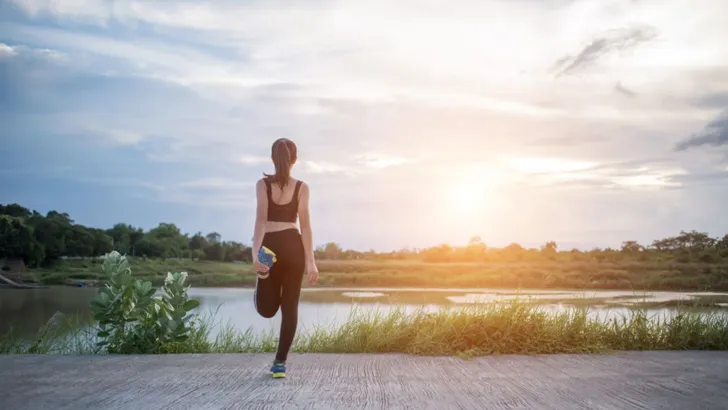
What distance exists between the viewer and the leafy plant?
6223mm

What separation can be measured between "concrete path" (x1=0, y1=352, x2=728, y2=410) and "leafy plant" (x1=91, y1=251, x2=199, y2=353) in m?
0.42

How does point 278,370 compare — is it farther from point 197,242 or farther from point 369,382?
point 197,242

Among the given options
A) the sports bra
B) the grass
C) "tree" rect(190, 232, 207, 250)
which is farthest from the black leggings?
"tree" rect(190, 232, 207, 250)

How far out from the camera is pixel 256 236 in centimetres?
488

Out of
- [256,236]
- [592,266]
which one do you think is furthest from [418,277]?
[256,236]

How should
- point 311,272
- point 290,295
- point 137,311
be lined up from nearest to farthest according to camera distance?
point 311,272
point 290,295
point 137,311

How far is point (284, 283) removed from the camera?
4.95 m

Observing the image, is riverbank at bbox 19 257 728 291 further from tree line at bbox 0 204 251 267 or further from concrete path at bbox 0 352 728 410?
concrete path at bbox 0 352 728 410

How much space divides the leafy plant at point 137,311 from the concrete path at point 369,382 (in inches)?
16.6

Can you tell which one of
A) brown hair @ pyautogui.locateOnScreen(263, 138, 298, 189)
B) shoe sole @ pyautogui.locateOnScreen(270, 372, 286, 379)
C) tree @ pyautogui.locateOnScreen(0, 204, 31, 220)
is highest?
tree @ pyautogui.locateOnScreen(0, 204, 31, 220)

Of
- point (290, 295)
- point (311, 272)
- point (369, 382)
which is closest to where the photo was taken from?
point (369, 382)

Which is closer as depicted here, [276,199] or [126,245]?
[276,199]

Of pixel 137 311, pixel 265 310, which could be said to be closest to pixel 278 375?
pixel 265 310

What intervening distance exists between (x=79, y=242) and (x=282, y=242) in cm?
2620
